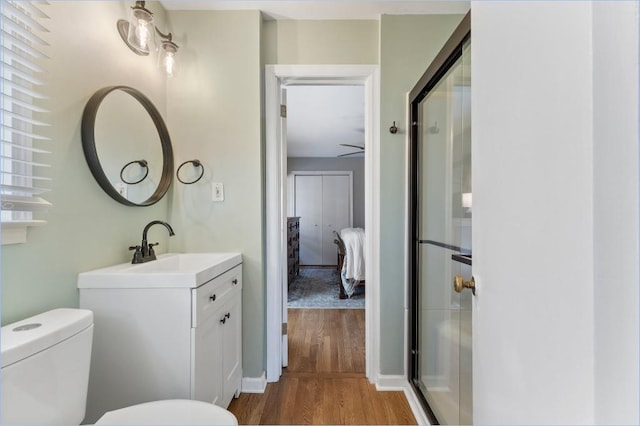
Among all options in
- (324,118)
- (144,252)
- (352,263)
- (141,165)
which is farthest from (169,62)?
(352,263)

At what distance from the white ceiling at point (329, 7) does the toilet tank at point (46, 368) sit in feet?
5.96

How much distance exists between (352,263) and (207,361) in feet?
7.89

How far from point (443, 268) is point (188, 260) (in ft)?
4.73

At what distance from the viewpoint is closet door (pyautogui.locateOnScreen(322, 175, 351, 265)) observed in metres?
6.15

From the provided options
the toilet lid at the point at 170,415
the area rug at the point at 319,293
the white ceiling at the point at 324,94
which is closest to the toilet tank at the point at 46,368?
the toilet lid at the point at 170,415

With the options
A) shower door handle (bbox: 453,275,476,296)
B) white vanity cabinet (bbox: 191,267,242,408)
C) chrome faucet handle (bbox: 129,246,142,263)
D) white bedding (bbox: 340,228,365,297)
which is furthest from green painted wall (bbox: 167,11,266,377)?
white bedding (bbox: 340,228,365,297)

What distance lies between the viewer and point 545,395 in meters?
0.47

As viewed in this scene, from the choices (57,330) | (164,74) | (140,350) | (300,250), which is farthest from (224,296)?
(300,250)

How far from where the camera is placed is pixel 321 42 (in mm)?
1840

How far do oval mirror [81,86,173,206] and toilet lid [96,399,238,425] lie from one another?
3.03 feet

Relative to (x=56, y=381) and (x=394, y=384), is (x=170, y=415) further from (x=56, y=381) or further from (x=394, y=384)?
(x=394, y=384)

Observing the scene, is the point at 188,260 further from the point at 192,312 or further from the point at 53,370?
the point at 53,370

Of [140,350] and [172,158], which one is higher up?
[172,158]

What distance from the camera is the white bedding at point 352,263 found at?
344 centimetres
